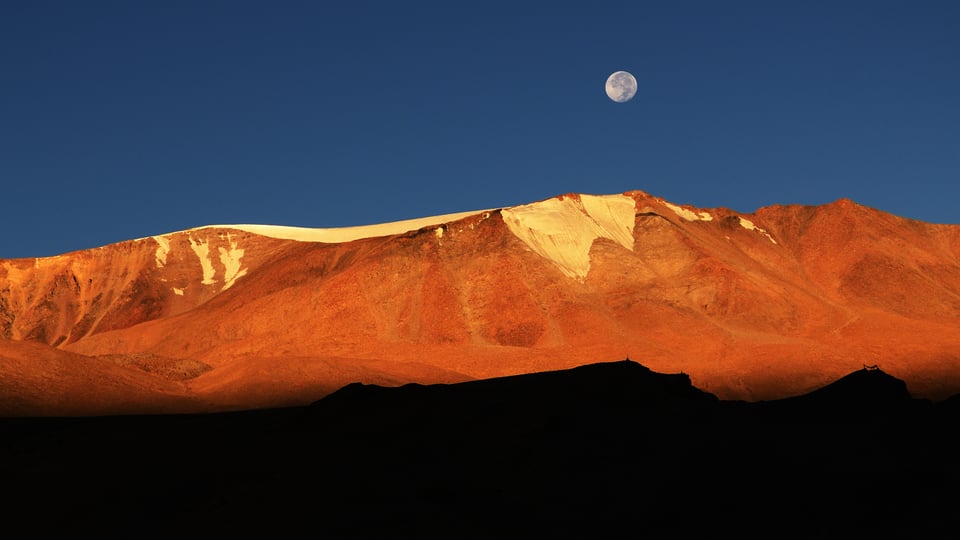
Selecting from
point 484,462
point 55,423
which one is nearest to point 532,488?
point 484,462

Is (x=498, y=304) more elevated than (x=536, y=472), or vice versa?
(x=498, y=304)

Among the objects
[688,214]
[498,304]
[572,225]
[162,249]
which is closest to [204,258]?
[162,249]

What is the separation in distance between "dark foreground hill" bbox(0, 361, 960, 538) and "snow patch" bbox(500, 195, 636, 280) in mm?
55786

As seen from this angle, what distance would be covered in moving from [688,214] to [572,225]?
15.8 m

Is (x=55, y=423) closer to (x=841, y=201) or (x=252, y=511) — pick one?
(x=252, y=511)

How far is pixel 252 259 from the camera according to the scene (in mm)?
103000

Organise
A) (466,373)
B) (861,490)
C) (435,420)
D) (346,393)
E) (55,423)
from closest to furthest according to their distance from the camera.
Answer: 1. (861,490)
2. (435,420)
3. (346,393)
4. (55,423)
5. (466,373)

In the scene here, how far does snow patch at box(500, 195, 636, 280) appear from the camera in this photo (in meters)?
89.9

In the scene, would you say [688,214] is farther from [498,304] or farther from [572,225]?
[498,304]

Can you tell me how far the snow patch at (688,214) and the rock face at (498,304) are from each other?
0.72 m

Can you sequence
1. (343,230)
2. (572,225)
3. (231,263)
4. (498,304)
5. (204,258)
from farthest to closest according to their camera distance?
(343,230) → (204,258) → (231,263) → (572,225) → (498,304)

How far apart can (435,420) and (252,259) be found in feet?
249

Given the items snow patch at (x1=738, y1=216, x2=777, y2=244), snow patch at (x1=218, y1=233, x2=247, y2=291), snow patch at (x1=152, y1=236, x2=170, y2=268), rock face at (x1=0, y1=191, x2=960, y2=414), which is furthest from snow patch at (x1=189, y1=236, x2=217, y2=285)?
snow patch at (x1=738, y1=216, x2=777, y2=244)

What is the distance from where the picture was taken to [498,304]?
81125mm
